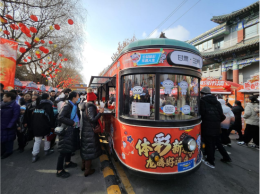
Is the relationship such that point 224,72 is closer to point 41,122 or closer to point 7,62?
point 41,122

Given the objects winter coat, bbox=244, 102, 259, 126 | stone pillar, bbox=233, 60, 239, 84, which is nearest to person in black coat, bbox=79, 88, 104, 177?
winter coat, bbox=244, 102, 259, 126

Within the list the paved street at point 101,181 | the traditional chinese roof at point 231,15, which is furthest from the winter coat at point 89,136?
the traditional chinese roof at point 231,15

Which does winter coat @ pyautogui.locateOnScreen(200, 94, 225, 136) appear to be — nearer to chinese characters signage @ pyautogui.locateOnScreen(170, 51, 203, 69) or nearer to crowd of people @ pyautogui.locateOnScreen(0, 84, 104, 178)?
chinese characters signage @ pyautogui.locateOnScreen(170, 51, 203, 69)

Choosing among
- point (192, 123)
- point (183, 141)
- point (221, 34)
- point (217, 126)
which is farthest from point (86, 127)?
point (221, 34)

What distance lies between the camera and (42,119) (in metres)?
3.58

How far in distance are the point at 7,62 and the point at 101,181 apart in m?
4.94

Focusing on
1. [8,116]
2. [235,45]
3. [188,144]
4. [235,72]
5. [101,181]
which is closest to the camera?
[188,144]

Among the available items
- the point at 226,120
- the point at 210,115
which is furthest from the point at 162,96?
the point at 226,120

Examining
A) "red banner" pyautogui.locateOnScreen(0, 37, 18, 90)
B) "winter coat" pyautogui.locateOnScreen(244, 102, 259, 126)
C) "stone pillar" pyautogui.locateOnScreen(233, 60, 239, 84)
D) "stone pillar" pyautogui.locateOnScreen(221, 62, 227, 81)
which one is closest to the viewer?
"red banner" pyautogui.locateOnScreen(0, 37, 18, 90)

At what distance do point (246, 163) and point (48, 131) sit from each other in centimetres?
542

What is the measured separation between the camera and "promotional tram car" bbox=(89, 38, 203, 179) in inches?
94.2

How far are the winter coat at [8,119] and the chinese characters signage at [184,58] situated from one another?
13.1 ft

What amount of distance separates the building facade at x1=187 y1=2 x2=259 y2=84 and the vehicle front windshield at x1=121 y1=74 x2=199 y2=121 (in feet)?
48.1

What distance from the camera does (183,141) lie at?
2.46 metres
